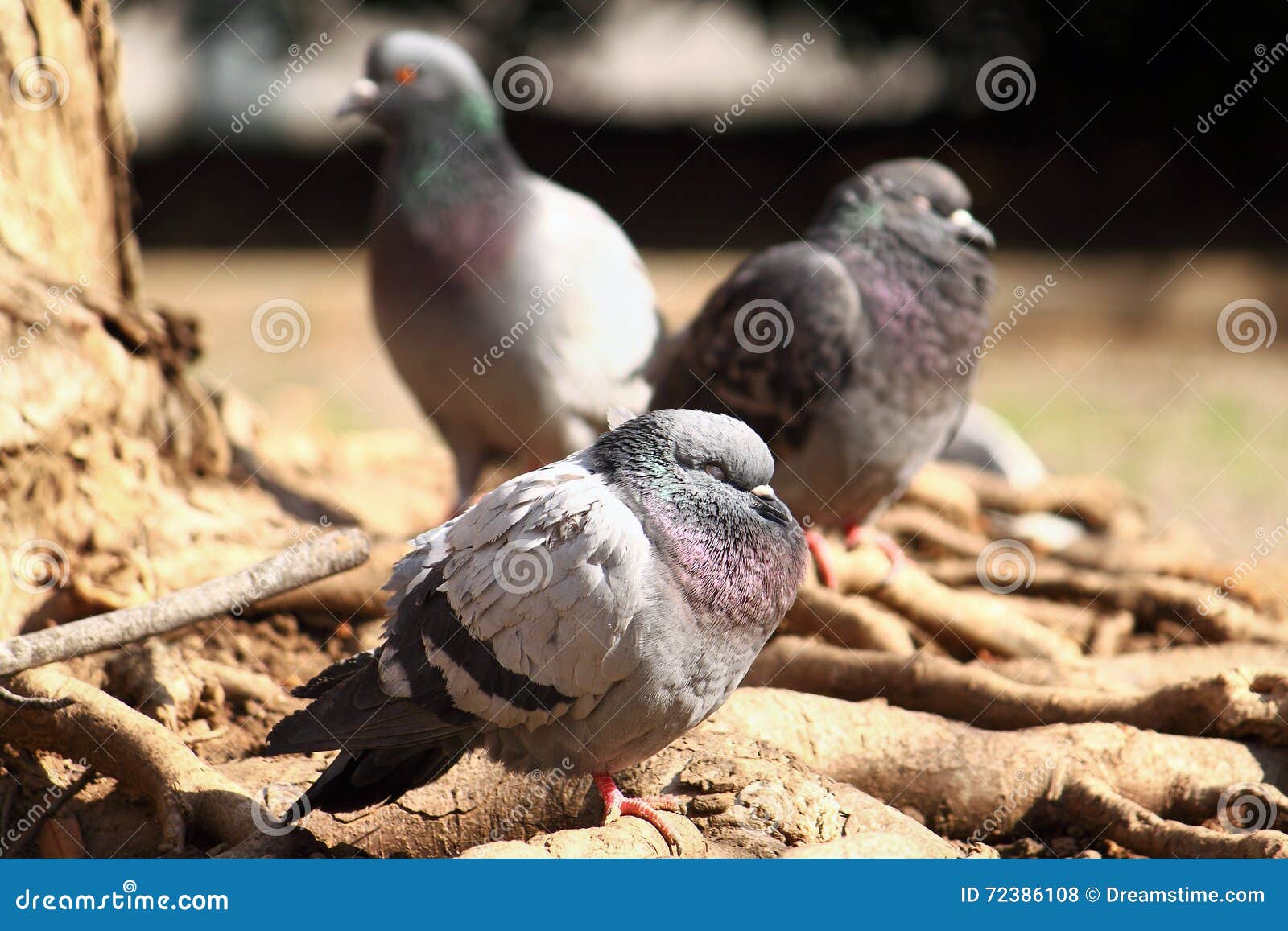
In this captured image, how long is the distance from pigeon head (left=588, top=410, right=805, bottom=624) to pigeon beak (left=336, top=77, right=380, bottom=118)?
10.5 feet

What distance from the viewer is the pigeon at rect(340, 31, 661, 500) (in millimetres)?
5578

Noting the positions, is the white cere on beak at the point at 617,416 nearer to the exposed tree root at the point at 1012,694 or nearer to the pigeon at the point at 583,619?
the pigeon at the point at 583,619

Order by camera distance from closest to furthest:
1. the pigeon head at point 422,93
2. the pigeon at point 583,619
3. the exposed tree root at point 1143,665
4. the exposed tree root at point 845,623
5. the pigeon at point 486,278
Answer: the pigeon at point 583,619 → the exposed tree root at point 1143,665 → the exposed tree root at point 845,623 → the pigeon at point 486,278 → the pigeon head at point 422,93

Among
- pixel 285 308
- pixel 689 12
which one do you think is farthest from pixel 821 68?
pixel 285 308

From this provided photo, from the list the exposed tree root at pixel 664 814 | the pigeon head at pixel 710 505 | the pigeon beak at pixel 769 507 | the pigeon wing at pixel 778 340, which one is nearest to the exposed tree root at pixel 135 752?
the exposed tree root at pixel 664 814

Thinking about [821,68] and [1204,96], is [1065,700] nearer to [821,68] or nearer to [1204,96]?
[1204,96]

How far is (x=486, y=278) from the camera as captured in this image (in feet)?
18.3

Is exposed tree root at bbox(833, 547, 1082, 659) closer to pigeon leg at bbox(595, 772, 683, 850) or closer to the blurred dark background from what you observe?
pigeon leg at bbox(595, 772, 683, 850)

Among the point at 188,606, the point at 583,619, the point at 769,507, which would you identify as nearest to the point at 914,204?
the point at 769,507

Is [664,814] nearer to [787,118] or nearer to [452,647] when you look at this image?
[452,647]

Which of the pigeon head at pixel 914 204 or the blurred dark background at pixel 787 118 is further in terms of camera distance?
the blurred dark background at pixel 787 118

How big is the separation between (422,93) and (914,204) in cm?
226

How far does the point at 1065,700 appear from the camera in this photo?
4.35 meters

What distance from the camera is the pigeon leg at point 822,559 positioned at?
18.5 feet
